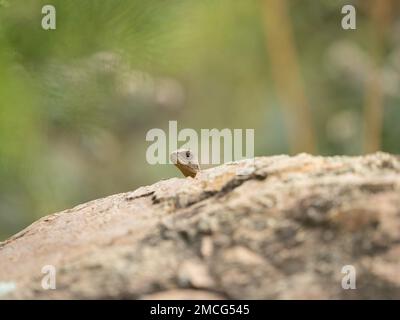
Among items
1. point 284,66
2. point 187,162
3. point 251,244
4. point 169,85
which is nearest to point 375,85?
point 284,66

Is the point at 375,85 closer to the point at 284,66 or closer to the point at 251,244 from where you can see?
the point at 284,66

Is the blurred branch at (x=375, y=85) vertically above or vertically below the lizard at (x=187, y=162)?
above

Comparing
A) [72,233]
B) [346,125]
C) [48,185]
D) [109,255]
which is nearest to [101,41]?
[48,185]

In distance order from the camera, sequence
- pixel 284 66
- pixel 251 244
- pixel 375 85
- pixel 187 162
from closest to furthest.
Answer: pixel 251 244 < pixel 187 162 < pixel 375 85 < pixel 284 66

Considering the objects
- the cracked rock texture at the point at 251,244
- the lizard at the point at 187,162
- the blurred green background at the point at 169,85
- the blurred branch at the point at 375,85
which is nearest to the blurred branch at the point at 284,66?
the blurred green background at the point at 169,85

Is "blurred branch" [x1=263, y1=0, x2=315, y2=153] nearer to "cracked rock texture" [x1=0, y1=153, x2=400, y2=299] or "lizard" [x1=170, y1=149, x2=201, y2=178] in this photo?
"lizard" [x1=170, y1=149, x2=201, y2=178]

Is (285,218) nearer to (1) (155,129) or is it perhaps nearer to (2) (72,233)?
(2) (72,233)

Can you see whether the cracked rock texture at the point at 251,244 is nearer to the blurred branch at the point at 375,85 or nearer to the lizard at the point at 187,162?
the lizard at the point at 187,162
